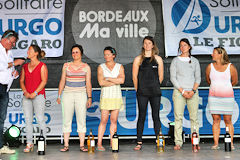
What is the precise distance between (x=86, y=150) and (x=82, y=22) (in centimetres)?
271

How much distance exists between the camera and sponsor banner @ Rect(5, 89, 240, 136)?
7.35 m

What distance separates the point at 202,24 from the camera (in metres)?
7.80

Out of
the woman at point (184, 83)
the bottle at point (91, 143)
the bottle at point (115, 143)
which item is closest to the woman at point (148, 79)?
the woman at point (184, 83)

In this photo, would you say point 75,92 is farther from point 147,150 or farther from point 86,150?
point 147,150

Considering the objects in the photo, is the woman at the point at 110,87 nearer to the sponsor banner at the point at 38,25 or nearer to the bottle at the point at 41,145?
the bottle at the point at 41,145

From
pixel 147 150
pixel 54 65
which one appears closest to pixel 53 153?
pixel 147 150

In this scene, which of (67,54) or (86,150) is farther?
(67,54)

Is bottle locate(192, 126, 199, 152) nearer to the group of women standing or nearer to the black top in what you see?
the group of women standing

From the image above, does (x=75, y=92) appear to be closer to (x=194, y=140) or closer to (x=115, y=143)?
(x=115, y=143)

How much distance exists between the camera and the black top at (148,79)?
634cm

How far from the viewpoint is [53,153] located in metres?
6.23

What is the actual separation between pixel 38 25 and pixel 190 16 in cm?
295

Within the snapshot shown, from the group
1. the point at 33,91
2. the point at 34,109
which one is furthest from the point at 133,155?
the point at 33,91

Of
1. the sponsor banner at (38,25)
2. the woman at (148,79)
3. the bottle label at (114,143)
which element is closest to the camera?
the bottle label at (114,143)
